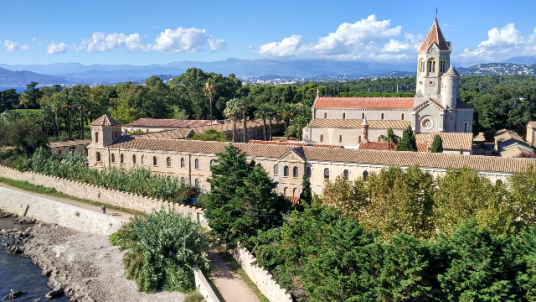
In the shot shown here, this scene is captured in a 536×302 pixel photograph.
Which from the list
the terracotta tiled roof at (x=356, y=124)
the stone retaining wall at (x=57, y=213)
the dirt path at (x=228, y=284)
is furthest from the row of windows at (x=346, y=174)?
the terracotta tiled roof at (x=356, y=124)

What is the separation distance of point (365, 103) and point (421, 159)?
27710mm

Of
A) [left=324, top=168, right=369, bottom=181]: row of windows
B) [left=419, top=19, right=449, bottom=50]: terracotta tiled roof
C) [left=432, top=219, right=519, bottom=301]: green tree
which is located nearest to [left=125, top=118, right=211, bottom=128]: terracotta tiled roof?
[left=419, top=19, right=449, bottom=50]: terracotta tiled roof

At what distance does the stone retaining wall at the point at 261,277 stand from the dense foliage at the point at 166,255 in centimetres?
253

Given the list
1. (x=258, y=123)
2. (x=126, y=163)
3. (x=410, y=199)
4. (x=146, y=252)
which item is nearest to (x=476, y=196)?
(x=410, y=199)

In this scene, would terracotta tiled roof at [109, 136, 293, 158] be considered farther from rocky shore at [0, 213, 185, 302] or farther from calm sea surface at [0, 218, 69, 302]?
calm sea surface at [0, 218, 69, 302]

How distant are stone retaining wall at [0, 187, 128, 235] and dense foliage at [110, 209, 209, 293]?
8077 millimetres

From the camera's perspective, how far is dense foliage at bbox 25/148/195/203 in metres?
42.1

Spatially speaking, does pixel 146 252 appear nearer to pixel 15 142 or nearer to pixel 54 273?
pixel 54 273

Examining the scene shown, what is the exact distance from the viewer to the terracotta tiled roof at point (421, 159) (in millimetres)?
36938

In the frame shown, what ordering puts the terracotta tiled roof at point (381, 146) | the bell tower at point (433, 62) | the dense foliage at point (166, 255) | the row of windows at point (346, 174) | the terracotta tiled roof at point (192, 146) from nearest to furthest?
the dense foliage at point (166, 255)
the row of windows at point (346, 174)
the terracotta tiled roof at point (192, 146)
the terracotta tiled roof at point (381, 146)
the bell tower at point (433, 62)

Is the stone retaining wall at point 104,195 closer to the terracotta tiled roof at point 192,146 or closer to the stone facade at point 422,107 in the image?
the terracotta tiled roof at point 192,146

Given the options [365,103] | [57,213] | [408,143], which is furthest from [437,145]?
[57,213]

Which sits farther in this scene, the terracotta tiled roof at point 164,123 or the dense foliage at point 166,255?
the terracotta tiled roof at point 164,123

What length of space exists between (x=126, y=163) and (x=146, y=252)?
24514 millimetres
